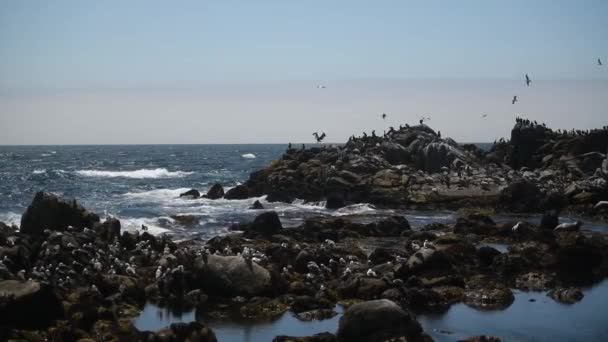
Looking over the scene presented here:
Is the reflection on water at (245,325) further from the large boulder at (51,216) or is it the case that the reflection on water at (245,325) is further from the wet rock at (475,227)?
the wet rock at (475,227)

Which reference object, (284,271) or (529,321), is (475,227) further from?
(529,321)

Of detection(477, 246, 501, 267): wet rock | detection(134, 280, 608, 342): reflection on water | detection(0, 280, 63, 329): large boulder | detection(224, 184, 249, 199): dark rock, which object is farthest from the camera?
detection(224, 184, 249, 199): dark rock

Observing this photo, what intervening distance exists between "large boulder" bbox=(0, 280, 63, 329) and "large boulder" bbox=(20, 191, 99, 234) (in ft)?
48.0

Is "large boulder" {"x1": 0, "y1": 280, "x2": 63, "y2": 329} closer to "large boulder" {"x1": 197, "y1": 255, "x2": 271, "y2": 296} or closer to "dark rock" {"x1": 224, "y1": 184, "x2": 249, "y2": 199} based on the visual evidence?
"large boulder" {"x1": 197, "y1": 255, "x2": 271, "y2": 296}

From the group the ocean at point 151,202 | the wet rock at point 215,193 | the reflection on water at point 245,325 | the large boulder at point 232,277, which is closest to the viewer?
the reflection on water at point 245,325

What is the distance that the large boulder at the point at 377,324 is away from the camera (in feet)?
58.1

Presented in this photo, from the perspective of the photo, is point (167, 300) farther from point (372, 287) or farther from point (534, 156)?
point (534, 156)

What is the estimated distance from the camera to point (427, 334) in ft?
59.3

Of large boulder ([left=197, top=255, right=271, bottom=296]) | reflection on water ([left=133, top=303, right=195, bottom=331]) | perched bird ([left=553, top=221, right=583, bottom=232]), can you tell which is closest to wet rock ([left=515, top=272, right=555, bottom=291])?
large boulder ([left=197, top=255, right=271, bottom=296])

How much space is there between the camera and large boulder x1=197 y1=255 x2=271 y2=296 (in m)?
22.8

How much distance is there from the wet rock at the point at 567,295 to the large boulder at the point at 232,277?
32.9 ft

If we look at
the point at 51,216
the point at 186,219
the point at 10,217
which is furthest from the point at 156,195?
the point at 51,216

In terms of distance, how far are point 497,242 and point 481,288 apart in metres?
11.7

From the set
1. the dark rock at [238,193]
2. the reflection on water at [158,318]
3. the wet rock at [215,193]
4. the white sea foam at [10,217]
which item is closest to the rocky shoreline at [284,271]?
the reflection on water at [158,318]
